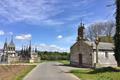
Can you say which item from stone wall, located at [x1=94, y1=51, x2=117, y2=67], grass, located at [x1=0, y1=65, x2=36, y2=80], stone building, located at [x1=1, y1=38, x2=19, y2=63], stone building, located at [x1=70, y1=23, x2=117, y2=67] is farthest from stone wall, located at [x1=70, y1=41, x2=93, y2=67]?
stone building, located at [x1=1, y1=38, x2=19, y2=63]

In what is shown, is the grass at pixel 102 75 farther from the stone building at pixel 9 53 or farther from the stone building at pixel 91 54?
the stone building at pixel 9 53

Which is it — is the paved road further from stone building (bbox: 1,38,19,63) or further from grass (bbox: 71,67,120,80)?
stone building (bbox: 1,38,19,63)

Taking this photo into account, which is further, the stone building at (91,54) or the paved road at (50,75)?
the stone building at (91,54)

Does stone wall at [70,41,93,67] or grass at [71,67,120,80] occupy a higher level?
stone wall at [70,41,93,67]

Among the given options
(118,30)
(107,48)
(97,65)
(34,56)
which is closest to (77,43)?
(107,48)

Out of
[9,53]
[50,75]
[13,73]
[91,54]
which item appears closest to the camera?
[50,75]

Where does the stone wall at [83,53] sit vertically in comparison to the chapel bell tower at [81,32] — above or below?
below

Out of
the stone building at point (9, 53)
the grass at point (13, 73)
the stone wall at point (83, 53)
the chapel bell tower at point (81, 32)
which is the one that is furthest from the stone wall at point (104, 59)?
the stone building at point (9, 53)

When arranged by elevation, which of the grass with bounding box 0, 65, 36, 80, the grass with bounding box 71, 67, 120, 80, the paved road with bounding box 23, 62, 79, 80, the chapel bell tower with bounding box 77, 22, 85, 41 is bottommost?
the grass with bounding box 0, 65, 36, 80

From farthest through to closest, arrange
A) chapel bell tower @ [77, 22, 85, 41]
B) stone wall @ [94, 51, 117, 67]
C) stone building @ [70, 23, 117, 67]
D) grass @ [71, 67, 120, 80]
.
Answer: chapel bell tower @ [77, 22, 85, 41] → stone wall @ [94, 51, 117, 67] → stone building @ [70, 23, 117, 67] → grass @ [71, 67, 120, 80]

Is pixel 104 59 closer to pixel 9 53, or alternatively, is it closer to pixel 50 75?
pixel 50 75

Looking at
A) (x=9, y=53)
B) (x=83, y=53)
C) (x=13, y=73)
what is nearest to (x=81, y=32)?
(x=83, y=53)

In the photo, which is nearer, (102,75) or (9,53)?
(102,75)

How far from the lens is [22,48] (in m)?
93.0
